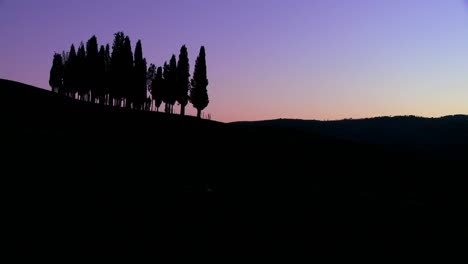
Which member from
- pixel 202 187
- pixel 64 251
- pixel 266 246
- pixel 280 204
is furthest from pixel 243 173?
pixel 64 251

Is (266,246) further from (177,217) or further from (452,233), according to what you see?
(452,233)

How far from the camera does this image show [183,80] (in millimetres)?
75500

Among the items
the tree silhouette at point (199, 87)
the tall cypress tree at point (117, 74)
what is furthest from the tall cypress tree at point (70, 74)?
the tree silhouette at point (199, 87)

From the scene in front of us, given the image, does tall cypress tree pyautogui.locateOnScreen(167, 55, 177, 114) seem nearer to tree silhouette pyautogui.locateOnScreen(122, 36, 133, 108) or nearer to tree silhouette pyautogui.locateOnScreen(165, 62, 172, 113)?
tree silhouette pyautogui.locateOnScreen(165, 62, 172, 113)

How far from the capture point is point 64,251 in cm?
1236

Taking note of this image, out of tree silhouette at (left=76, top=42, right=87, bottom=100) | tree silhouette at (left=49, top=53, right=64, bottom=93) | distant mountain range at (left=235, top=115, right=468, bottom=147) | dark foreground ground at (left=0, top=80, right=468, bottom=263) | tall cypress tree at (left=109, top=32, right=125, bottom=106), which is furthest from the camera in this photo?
distant mountain range at (left=235, top=115, right=468, bottom=147)

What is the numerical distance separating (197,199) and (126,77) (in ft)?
179

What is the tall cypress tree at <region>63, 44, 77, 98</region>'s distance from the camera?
264ft

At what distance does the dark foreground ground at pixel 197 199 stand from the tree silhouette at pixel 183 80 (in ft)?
101

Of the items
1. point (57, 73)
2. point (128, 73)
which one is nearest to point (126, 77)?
point (128, 73)

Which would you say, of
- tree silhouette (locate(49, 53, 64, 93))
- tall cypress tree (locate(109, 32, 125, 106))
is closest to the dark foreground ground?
tall cypress tree (locate(109, 32, 125, 106))

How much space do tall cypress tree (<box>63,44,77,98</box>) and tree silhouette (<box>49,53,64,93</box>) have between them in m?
5.57

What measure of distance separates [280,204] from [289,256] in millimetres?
7066

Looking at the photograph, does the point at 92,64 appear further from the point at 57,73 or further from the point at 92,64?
the point at 57,73
